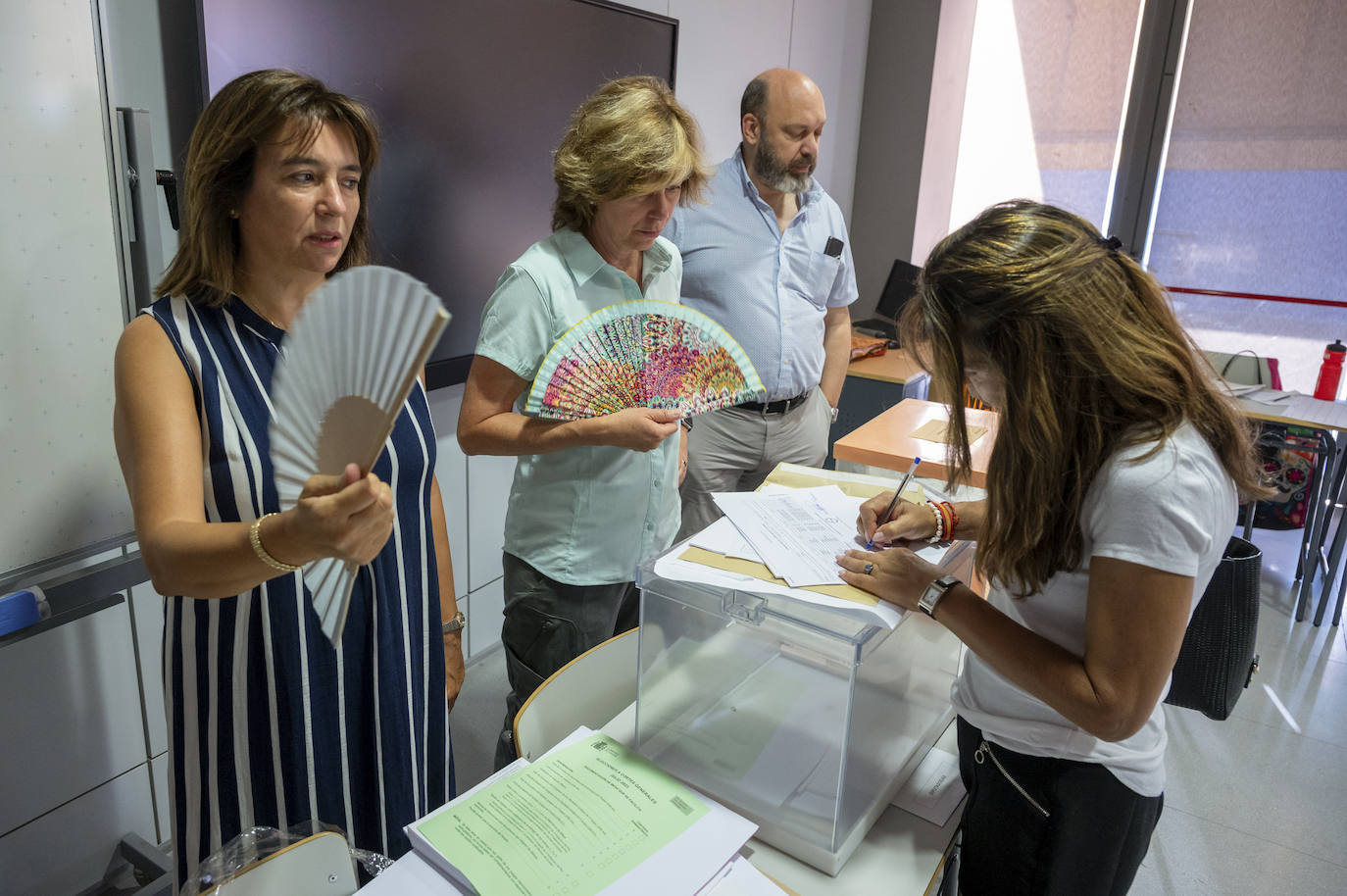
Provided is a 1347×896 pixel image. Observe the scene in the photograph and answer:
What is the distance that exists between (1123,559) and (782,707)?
47 centimetres

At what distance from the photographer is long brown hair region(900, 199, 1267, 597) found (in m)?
0.96

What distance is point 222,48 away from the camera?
1.85 metres

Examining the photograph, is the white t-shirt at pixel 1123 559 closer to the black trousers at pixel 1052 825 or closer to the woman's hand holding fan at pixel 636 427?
the black trousers at pixel 1052 825

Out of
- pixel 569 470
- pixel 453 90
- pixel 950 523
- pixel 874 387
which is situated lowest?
pixel 874 387

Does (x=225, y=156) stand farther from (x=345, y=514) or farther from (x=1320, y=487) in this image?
(x=1320, y=487)

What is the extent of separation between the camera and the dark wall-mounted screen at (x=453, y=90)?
2008 mm

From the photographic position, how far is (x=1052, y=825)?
3.57 ft

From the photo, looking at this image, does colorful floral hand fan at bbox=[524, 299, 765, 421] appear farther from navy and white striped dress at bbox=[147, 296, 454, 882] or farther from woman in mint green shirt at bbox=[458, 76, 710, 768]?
navy and white striped dress at bbox=[147, 296, 454, 882]

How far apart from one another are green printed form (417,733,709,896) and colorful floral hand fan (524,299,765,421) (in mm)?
731

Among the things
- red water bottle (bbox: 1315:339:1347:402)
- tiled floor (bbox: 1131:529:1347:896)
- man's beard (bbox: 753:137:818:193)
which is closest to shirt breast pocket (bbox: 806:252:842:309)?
man's beard (bbox: 753:137:818:193)

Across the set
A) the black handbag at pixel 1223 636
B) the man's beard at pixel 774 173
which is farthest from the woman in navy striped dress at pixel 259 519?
the man's beard at pixel 774 173

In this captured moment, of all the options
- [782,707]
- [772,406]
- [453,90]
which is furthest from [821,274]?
[782,707]

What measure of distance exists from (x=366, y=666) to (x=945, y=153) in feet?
17.5

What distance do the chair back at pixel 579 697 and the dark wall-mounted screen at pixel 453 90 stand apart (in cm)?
126
